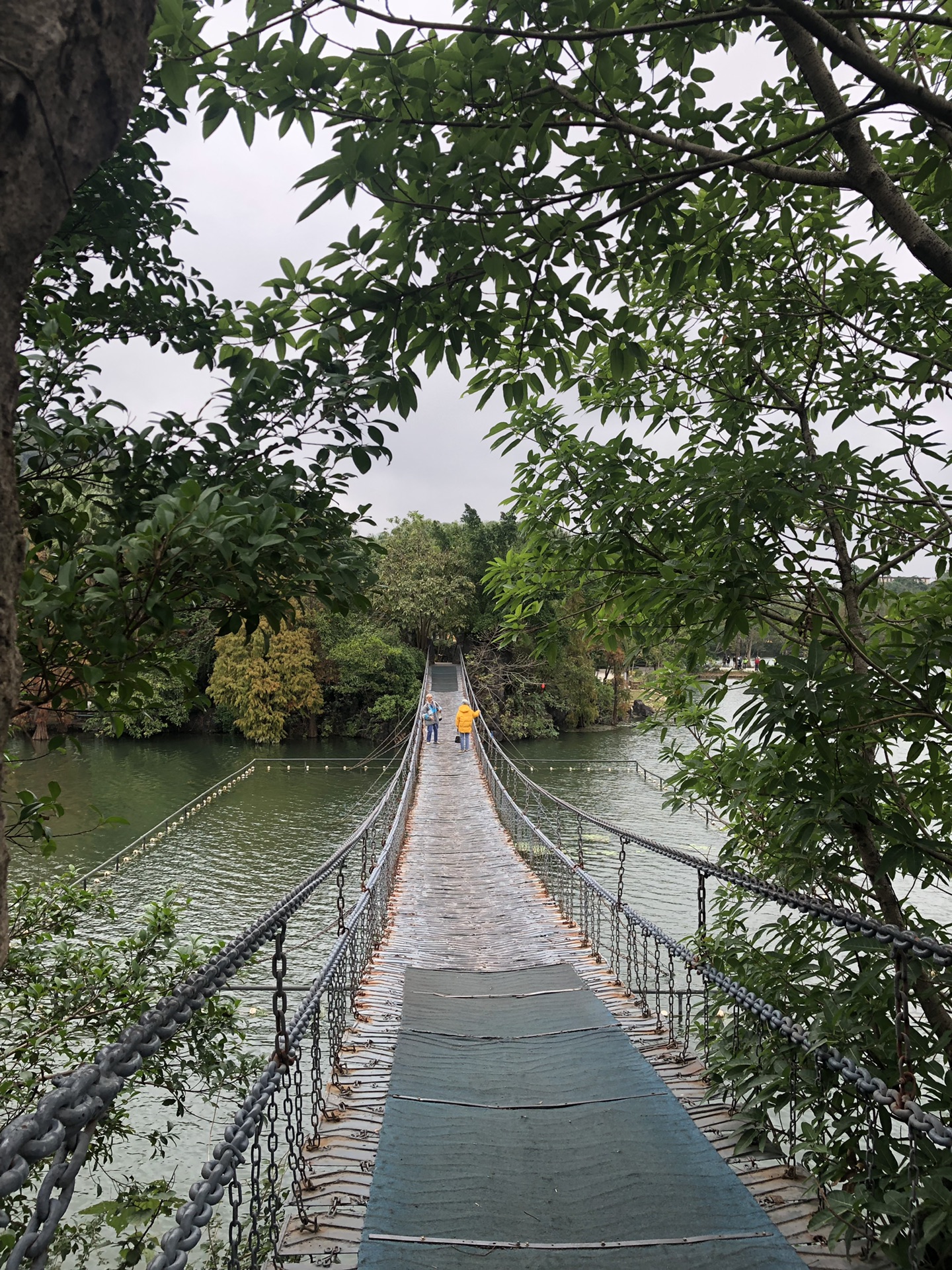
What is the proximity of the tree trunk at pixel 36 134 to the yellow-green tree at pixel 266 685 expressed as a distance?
2234 cm

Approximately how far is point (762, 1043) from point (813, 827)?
0.62 meters

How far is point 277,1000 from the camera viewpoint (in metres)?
1.87

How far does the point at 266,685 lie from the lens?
23453 mm

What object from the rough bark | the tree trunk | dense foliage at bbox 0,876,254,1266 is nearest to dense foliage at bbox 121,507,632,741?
dense foliage at bbox 0,876,254,1266

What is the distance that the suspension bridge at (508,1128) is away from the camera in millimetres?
1176

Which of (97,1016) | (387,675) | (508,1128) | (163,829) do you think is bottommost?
(163,829)

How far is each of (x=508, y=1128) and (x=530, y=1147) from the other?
12 centimetres

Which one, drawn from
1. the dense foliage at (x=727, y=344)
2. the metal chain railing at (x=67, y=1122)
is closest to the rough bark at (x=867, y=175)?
the dense foliage at (x=727, y=344)

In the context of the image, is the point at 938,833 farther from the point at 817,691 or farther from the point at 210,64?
the point at 210,64

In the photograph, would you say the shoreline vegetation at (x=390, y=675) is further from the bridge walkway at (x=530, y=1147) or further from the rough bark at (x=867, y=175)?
the rough bark at (x=867, y=175)

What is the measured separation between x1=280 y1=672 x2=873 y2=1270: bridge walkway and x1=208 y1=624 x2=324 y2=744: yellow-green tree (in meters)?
20.4

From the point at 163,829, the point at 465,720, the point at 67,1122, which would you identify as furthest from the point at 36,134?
the point at 163,829

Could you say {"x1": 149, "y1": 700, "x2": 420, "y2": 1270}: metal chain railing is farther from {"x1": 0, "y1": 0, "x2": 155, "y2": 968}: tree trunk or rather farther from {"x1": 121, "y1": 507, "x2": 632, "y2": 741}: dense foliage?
{"x1": 121, "y1": 507, "x2": 632, "y2": 741}: dense foliage

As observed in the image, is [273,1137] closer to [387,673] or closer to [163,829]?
[163,829]
